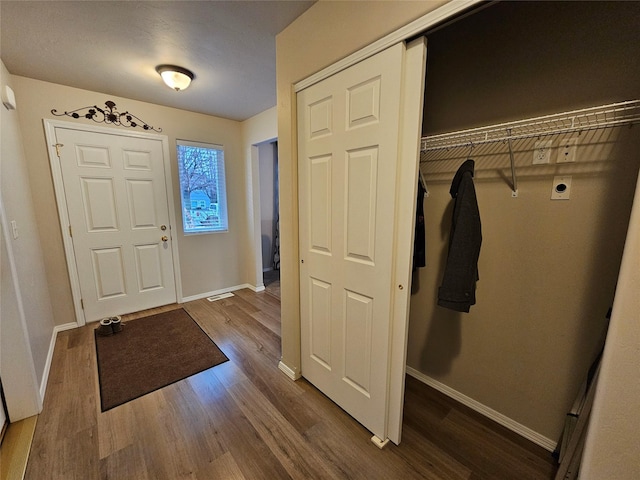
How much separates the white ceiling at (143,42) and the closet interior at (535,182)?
3.54ft

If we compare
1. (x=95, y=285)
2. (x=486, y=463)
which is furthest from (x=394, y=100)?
(x=95, y=285)

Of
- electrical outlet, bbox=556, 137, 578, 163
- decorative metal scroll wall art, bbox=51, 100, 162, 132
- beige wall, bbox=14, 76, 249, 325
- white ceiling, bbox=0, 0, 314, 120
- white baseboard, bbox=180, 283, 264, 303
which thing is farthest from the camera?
white baseboard, bbox=180, 283, 264, 303

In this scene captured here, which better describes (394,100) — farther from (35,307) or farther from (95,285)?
(95,285)

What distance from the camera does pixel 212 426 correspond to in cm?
154

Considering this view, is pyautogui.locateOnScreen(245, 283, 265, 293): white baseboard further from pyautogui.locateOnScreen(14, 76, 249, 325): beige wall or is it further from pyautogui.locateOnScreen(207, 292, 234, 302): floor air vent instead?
pyautogui.locateOnScreen(207, 292, 234, 302): floor air vent

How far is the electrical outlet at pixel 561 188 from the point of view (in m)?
1.23

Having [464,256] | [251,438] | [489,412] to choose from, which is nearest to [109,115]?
[251,438]

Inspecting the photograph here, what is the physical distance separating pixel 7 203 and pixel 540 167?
309cm

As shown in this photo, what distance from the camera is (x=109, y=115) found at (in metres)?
2.69

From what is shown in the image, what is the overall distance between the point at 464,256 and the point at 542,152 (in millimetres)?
633

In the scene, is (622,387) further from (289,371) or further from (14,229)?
(14,229)

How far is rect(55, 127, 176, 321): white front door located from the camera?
2.61 meters

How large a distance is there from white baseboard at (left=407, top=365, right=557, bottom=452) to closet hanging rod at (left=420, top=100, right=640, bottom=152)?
1.57 m

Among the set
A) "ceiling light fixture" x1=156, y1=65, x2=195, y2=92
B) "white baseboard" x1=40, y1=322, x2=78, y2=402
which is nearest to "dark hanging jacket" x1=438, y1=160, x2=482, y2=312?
"ceiling light fixture" x1=156, y1=65, x2=195, y2=92
